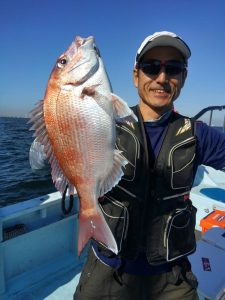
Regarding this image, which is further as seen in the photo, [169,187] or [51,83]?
[169,187]

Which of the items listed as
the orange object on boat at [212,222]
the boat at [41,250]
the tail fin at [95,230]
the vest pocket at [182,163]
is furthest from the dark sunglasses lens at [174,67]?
the orange object on boat at [212,222]

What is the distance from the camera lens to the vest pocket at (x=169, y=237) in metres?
Answer: 2.23

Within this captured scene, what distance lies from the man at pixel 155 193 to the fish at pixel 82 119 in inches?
21.9

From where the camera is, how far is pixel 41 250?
4113 mm

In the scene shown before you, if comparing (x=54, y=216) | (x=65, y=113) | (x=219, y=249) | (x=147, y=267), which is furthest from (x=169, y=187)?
(x=54, y=216)

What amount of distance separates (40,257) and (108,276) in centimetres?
213

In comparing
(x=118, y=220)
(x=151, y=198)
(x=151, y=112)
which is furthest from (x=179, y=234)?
(x=151, y=112)

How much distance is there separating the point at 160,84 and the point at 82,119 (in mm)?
854

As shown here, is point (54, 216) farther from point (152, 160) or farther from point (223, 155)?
point (223, 155)

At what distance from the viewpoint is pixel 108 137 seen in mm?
1614

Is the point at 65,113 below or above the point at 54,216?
above

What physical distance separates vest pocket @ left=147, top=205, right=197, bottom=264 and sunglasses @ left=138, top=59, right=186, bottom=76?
109 centimetres

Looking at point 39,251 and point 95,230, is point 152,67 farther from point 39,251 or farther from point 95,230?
point 39,251

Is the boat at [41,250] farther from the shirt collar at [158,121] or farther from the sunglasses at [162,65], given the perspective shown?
the sunglasses at [162,65]
